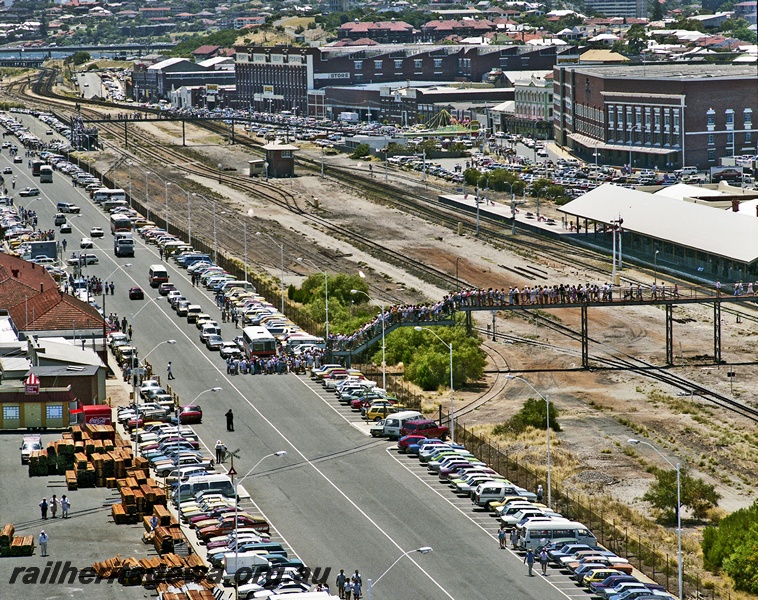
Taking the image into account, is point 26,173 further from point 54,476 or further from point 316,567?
point 316,567

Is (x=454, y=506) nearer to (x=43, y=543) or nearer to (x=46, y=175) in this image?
(x=43, y=543)

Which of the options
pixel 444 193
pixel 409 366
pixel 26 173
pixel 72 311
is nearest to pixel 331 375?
pixel 409 366

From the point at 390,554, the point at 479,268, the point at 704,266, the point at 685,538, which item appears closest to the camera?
the point at 390,554

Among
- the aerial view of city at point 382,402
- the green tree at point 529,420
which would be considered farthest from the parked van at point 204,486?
the green tree at point 529,420

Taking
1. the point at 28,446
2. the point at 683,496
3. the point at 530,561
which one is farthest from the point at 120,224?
the point at 530,561

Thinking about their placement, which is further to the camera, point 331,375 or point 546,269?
point 546,269

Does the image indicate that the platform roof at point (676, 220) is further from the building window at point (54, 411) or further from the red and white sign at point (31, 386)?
the red and white sign at point (31, 386)
